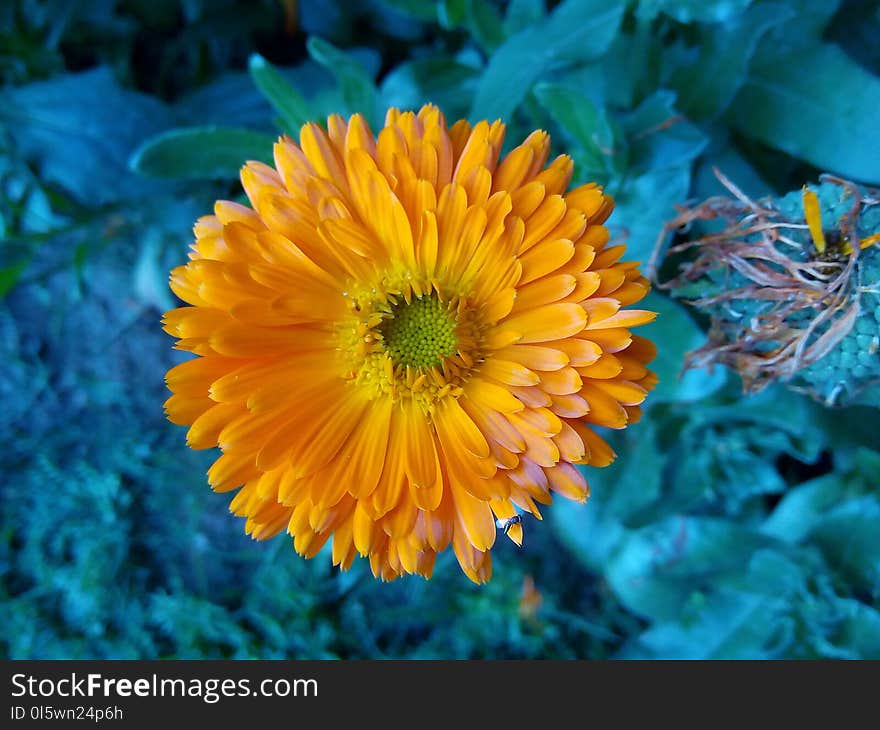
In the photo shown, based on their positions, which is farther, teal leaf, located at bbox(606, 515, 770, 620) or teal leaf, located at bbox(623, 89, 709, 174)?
teal leaf, located at bbox(606, 515, 770, 620)

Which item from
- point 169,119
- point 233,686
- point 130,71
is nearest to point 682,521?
point 233,686

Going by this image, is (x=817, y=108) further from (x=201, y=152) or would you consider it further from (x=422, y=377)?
(x=201, y=152)

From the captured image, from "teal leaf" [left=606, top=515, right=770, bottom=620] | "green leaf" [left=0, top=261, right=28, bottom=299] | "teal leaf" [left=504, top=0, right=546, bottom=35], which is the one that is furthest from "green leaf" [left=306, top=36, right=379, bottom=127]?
"teal leaf" [left=606, top=515, right=770, bottom=620]

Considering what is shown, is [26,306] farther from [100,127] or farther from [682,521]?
[682,521]

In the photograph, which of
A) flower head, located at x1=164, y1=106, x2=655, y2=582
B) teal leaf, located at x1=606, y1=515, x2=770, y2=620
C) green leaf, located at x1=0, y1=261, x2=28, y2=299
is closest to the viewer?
flower head, located at x1=164, y1=106, x2=655, y2=582

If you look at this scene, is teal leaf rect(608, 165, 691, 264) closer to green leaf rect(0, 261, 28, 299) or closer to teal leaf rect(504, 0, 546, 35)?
teal leaf rect(504, 0, 546, 35)

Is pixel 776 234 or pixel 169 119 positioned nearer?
pixel 776 234

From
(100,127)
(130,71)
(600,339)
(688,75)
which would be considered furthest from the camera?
(130,71)
